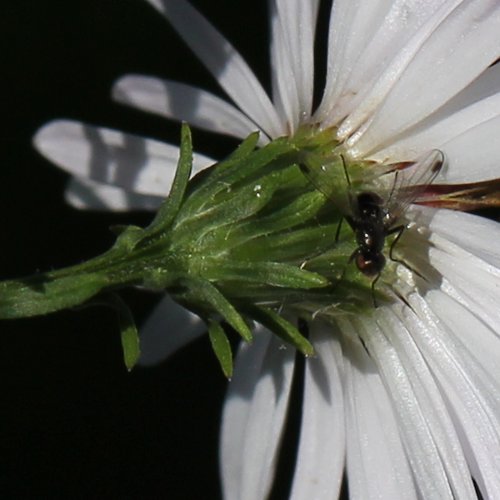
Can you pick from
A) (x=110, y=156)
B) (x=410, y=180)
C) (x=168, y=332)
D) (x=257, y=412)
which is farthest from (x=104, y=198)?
(x=410, y=180)

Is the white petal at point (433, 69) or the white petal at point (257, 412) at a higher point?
the white petal at point (433, 69)

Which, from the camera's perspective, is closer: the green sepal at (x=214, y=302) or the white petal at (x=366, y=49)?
the green sepal at (x=214, y=302)

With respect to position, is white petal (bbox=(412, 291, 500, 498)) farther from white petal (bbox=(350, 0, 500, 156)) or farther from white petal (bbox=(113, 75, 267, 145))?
white petal (bbox=(113, 75, 267, 145))

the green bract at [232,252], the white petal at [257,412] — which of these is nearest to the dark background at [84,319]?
the white petal at [257,412]

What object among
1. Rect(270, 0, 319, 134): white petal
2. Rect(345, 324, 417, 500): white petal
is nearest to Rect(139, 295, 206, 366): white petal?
Rect(345, 324, 417, 500): white petal

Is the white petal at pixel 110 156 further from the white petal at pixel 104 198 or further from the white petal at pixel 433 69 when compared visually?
the white petal at pixel 433 69

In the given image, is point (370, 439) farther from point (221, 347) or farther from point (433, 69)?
point (433, 69)

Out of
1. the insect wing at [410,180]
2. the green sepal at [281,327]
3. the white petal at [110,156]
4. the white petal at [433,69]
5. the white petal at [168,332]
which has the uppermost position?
the white petal at [110,156]
